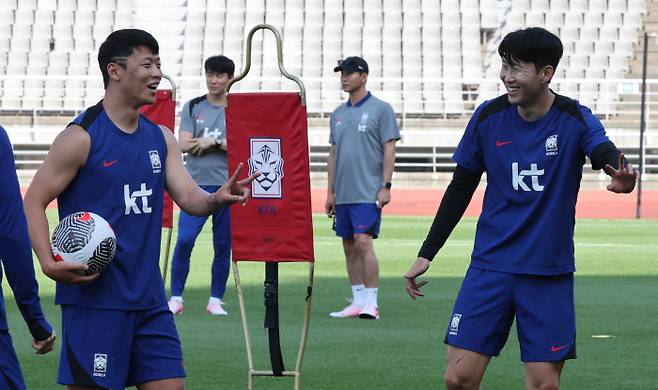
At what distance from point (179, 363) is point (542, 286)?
5.54 ft

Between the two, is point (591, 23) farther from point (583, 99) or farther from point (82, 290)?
point (82, 290)

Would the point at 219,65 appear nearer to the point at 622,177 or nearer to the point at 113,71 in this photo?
the point at 113,71

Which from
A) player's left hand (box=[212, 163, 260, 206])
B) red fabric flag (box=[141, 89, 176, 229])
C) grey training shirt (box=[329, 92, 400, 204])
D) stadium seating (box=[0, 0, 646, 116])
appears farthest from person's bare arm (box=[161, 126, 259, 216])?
stadium seating (box=[0, 0, 646, 116])

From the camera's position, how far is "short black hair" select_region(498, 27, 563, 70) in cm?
644

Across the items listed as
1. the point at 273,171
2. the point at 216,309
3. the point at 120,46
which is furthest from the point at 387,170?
the point at 120,46

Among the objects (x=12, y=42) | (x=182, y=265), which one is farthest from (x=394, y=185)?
(x=182, y=265)

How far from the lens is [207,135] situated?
504 inches

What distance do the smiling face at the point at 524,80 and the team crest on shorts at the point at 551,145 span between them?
0.20m

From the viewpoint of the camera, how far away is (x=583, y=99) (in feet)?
122

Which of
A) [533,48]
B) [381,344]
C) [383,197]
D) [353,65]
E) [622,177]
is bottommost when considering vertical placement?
[381,344]

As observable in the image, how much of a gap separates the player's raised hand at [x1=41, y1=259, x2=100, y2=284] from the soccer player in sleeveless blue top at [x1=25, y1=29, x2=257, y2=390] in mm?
99

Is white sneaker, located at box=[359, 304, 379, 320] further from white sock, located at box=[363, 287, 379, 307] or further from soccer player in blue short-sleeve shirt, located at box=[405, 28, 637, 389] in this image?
soccer player in blue short-sleeve shirt, located at box=[405, 28, 637, 389]

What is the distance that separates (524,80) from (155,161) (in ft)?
5.52

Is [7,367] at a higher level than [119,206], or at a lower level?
lower
